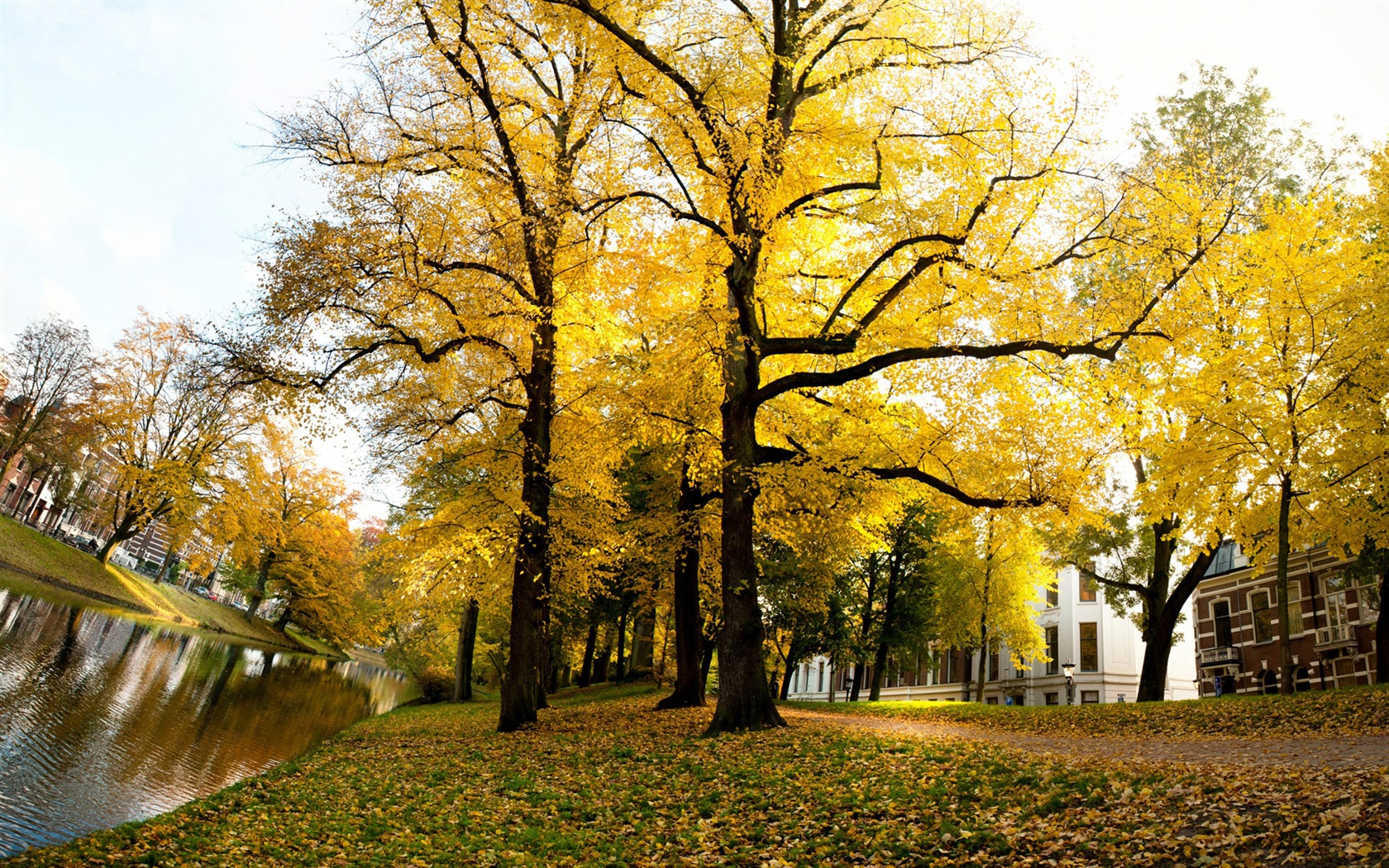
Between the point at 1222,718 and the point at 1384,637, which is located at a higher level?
the point at 1384,637

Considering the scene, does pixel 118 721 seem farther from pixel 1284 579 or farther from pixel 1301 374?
pixel 1301 374

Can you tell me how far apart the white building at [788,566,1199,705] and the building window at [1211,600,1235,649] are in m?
9.12

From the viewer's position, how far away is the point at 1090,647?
48.2 m

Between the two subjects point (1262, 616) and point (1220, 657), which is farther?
point (1220, 657)

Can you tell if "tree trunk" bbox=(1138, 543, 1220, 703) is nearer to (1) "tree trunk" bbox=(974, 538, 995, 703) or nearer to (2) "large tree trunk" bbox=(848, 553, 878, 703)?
(1) "tree trunk" bbox=(974, 538, 995, 703)

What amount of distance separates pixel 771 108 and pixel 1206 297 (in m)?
7.89

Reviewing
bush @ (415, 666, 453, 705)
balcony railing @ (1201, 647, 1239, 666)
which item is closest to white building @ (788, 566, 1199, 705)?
balcony railing @ (1201, 647, 1239, 666)

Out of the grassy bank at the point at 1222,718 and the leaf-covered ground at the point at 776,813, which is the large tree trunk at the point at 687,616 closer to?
the grassy bank at the point at 1222,718

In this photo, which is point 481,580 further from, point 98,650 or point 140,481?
point 140,481

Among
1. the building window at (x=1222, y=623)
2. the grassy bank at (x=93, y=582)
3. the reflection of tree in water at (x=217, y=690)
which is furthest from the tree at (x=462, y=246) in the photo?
the building window at (x=1222, y=623)

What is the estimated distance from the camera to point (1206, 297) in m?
13.9

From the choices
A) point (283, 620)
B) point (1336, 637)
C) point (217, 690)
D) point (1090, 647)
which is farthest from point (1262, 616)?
point (283, 620)

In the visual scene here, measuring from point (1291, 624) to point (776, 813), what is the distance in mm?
32521

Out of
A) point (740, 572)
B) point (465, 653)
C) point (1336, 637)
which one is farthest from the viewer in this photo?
point (465, 653)
